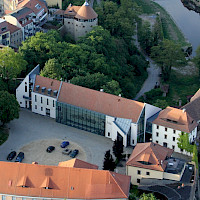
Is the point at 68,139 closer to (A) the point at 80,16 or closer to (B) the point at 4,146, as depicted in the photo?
(B) the point at 4,146

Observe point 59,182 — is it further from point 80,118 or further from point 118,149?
point 80,118

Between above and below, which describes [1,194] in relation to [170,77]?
above

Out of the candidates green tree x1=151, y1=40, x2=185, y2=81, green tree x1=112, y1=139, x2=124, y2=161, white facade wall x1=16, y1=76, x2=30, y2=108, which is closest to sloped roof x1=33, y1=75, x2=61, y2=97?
white facade wall x1=16, y1=76, x2=30, y2=108

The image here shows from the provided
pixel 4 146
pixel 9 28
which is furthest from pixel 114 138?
pixel 9 28

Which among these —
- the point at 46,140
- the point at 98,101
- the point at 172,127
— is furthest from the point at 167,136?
the point at 46,140

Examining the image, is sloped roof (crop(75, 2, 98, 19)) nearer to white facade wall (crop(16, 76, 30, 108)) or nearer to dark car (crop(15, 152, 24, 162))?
white facade wall (crop(16, 76, 30, 108))
